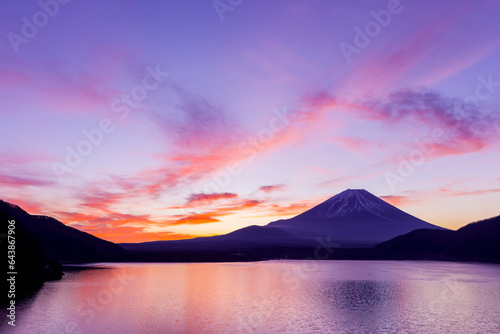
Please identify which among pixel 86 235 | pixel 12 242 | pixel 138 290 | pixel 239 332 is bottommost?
pixel 239 332

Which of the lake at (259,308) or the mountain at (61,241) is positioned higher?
the mountain at (61,241)

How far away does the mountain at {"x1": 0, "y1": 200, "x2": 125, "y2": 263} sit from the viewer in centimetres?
14275

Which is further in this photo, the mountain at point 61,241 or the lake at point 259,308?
the mountain at point 61,241

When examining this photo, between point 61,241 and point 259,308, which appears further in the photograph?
point 61,241

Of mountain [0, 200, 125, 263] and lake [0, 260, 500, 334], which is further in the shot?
mountain [0, 200, 125, 263]

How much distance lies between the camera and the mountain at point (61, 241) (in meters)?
143

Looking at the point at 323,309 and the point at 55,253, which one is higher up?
the point at 55,253

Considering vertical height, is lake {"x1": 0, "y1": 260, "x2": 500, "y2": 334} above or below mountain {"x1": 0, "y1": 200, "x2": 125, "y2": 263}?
below

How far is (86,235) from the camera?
173375 millimetres

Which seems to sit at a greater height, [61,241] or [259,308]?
[61,241]

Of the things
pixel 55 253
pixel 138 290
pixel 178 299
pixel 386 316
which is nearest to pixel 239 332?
pixel 386 316

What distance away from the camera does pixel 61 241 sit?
499 feet

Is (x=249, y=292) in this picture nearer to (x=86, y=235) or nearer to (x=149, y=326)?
(x=149, y=326)

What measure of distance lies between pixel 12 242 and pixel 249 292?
44.5 meters
